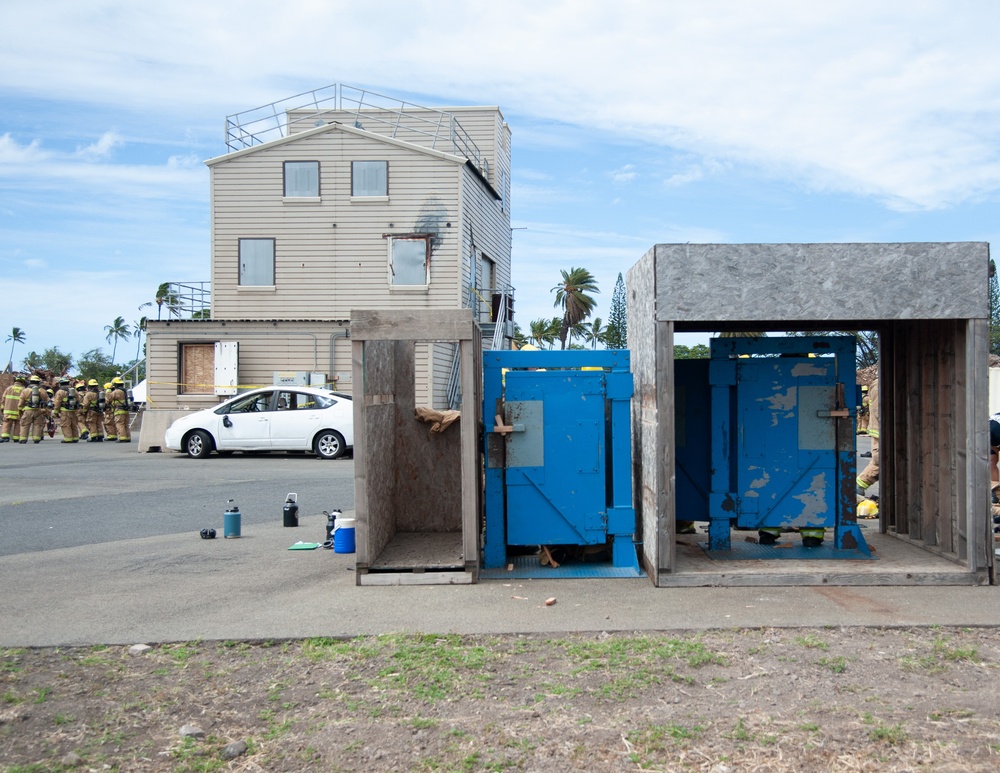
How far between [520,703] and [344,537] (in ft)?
13.4

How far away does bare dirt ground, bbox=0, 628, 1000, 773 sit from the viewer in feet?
12.6

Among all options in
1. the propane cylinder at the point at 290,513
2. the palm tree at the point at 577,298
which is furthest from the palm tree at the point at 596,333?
the propane cylinder at the point at 290,513

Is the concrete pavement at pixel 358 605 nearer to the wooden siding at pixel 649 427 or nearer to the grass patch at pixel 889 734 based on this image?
the wooden siding at pixel 649 427

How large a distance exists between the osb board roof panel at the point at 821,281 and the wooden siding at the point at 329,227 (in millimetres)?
19275

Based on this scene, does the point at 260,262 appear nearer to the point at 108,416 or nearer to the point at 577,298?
the point at 108,416

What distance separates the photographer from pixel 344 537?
8273mm

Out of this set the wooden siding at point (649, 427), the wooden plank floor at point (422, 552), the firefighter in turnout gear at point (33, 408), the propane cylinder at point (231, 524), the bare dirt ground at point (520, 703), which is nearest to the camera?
the bare dirt ground at point (520, 703)

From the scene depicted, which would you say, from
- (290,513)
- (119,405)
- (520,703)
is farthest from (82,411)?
(520,703)

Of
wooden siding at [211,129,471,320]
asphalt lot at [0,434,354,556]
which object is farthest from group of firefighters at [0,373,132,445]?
asphalt lot at [0,434,354,556]

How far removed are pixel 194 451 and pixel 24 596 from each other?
1346cm

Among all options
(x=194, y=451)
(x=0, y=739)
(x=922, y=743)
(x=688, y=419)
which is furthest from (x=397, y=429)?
(x=194, y=451)

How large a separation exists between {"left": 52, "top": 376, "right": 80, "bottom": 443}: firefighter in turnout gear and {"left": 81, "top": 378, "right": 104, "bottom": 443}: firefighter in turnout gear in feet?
1.06

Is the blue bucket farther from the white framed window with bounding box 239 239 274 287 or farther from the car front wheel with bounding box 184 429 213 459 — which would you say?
the white framed window with bounding box 239 239 274 287

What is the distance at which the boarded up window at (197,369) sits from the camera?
983 inches
